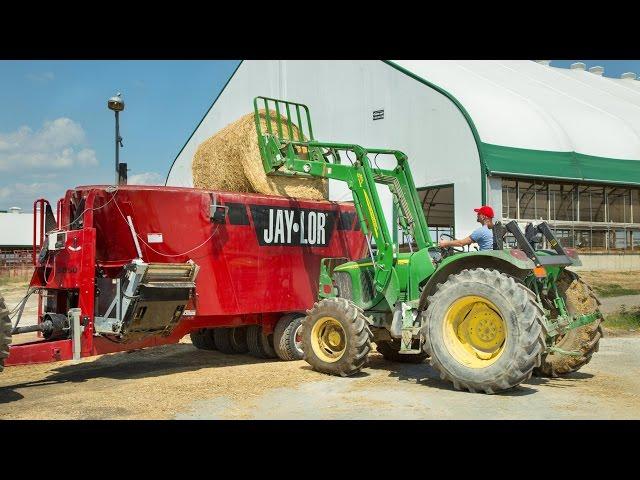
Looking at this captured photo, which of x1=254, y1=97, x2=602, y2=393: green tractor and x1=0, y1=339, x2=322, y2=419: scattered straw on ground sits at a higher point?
x1=254, y1=97, x2=602, y2=393: green tractor

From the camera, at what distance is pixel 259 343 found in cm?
1052

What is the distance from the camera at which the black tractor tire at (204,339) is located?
11.4 meters

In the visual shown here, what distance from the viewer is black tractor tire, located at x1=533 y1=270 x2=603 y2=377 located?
796cm

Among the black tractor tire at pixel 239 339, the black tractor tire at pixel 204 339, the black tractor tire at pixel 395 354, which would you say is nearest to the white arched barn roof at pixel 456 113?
the black tractor tire at pixel 395 354

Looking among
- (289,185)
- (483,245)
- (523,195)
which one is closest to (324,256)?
(289,185)

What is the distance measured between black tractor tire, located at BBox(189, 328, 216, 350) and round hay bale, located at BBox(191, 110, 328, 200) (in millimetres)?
2473

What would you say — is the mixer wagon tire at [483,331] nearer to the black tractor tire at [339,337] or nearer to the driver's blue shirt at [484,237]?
the driver's blue shirt at [484,237]

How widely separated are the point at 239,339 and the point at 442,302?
15.0 feet

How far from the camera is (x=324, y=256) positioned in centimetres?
1072

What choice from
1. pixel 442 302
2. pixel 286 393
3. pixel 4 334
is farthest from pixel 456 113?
pixel 4 334

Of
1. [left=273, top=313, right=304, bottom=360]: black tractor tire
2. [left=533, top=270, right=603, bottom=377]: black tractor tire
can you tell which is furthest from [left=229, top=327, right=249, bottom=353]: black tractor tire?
[left=533, top=270, right=603, bottom=377]: black tractor tire

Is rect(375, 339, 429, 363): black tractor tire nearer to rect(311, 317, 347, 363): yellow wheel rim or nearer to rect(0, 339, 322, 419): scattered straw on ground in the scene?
rect(311, 317, 347, 363): yellow wheel rim

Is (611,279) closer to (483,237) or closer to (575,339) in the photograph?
(575,339)

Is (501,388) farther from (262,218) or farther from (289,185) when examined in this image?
(289,185)
